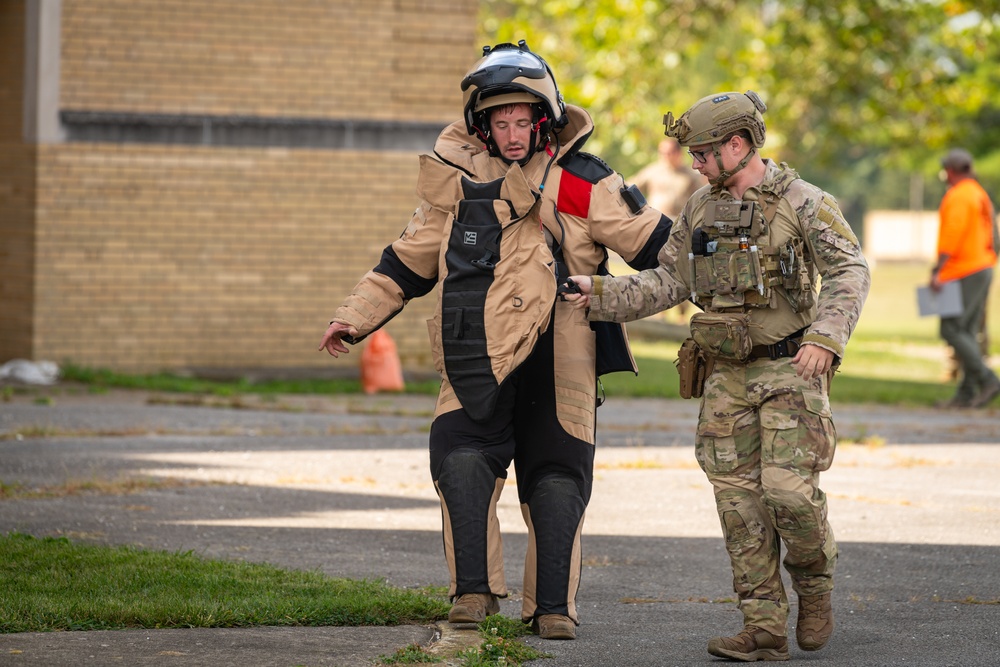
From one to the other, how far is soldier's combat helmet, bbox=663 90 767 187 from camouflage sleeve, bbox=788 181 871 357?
0.77 ft

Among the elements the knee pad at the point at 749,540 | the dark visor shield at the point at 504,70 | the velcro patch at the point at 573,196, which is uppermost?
the dark visor shield at the point at 504,70

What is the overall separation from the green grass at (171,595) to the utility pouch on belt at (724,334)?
1359 millimetres

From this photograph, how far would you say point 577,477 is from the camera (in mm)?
5535

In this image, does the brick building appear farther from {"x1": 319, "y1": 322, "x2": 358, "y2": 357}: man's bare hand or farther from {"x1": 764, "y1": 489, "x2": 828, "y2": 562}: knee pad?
{"x1": 764, "y1": 489, "x2": 828, "y2": 562}: knee pad

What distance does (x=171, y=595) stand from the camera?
220 inches

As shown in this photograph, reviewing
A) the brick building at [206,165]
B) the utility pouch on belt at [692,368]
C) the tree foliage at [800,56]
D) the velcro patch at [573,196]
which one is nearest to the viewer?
the utility pouch on belt at [692,368]

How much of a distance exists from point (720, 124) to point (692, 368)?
0.84 metres

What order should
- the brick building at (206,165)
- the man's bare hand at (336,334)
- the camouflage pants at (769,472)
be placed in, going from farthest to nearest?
the brick building at (206,165)
the man's bare hand at (336,334)
the camouflage pants at (769,472)

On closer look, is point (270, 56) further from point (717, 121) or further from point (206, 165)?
point (717, 121)

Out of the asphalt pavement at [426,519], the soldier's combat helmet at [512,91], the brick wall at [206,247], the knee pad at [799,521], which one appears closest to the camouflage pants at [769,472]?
the knee pad at [799,521]

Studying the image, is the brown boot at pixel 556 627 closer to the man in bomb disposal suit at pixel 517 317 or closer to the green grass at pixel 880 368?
the man in bomb disposal suit at pixel 517 317

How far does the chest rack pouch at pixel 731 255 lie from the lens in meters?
5.24

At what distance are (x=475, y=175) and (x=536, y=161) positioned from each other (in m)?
0.23

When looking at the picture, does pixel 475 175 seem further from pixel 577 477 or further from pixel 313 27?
pixel 313 27
